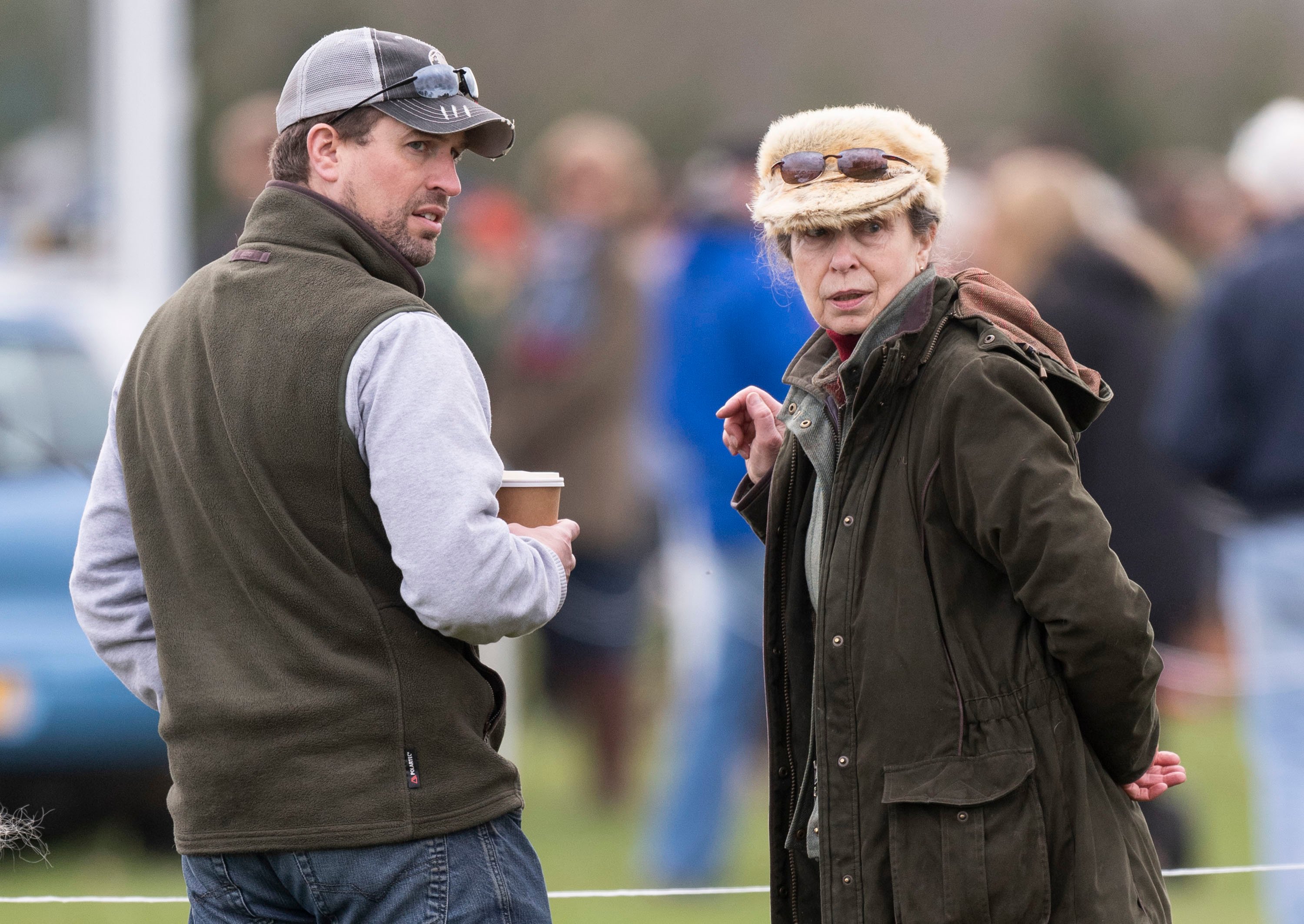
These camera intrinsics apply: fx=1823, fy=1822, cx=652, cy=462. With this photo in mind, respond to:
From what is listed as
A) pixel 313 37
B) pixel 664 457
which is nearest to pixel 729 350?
pixel 664 457

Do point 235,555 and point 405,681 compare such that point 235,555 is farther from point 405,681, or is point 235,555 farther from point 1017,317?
point 1017,317

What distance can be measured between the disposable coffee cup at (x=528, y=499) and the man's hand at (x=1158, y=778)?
2.66ft

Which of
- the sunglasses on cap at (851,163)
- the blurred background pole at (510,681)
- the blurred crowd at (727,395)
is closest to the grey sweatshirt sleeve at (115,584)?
the sunglasses on cap at (851,163)

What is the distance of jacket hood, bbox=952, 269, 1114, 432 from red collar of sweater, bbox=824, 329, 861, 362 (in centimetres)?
15

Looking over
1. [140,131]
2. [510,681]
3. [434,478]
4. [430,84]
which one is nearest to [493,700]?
[434,478]

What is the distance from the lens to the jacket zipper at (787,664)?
7.78 ft

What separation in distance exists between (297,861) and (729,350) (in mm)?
3093

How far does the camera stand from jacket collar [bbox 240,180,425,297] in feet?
7.32

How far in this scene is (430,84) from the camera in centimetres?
231

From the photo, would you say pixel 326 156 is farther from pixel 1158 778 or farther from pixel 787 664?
pixel 1158 778

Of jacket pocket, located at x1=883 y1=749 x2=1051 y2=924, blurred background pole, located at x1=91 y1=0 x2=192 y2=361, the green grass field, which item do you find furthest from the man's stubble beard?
blurred background pole, located at x1=91 y1=0 x2=192 y2=361

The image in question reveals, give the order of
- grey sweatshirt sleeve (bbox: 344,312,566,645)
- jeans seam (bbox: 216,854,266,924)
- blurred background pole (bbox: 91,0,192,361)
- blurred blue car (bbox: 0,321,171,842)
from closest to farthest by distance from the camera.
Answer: grey sweatshirt sleeve (bbox: 344,312,566,645) → jeans seam (bbox: 216,854,266,924) → blurred blue car (bbox: 0,321,171,842) → blurred background pole (bbox: 91,0,192,361)

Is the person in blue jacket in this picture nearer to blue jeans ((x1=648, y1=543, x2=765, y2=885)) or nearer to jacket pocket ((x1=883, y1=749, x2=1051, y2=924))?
blue jeans ((x1=648, y1=543, x2=765, y2=885))

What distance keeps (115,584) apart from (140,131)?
12.5ft
